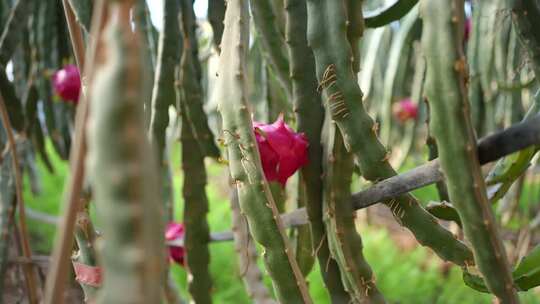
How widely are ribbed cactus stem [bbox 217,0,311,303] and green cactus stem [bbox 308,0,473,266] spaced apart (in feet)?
0.29

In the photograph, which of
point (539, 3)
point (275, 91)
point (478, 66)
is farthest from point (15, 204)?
point (478, 66)

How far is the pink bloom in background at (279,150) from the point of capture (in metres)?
0.76

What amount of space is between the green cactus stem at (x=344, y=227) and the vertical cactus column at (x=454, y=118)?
0.77ft

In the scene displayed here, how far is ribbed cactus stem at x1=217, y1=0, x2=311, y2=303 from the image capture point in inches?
25.2

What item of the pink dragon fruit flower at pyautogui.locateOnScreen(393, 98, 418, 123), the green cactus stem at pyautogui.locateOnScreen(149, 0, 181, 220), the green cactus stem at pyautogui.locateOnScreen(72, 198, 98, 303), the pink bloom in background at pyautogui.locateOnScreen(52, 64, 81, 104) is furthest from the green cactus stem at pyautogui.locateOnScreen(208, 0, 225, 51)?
the pink dragon fruit flower at pyautogui.locateOnScreen(393, 98, 418, 123)

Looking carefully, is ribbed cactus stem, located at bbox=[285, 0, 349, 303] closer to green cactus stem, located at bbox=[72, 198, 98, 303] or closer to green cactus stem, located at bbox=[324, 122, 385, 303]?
green cactus stem, located at bbox=[324, 122, 385, 303]

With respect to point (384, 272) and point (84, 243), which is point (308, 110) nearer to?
point (84, 243)

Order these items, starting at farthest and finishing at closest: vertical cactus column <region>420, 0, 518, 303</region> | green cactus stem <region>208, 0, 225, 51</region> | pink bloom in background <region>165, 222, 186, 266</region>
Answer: pink bloom in background <region>165, 222, 186, 266</region> < green cactus stem <region>208, 0, 225, 51</region> < vertical cactus column <region>420, 0, 518, 303</region>

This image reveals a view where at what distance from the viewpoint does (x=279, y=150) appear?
0.75 meters

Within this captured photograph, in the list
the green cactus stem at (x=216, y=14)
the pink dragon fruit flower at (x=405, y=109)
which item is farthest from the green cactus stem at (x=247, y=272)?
the pink dragon fruit flower at (x=405, y=109)

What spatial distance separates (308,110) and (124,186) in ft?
1.85

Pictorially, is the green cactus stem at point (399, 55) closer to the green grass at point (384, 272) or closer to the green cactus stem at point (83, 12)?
the green grass at point (384, 272)

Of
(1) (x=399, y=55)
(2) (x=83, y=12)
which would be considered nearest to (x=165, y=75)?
(2) (x=83, y=12)

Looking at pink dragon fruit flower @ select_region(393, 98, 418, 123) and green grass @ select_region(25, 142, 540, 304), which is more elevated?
pink dragon fruit flower @ select_region(393, 98, 418, 123)
